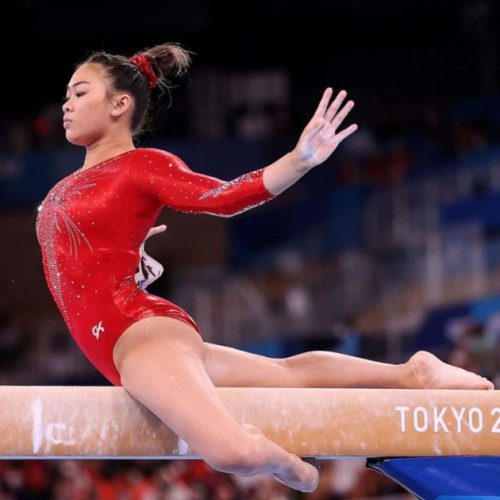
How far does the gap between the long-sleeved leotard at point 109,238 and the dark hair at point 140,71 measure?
1.04ft

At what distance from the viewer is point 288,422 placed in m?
3.05

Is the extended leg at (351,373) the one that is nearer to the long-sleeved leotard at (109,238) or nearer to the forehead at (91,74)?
the long-sleeved leotard at (109,238)

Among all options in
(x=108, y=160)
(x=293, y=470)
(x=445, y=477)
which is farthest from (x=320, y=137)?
(x=445, y=477)

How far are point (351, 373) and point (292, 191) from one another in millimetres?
7480

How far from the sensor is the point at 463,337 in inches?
314

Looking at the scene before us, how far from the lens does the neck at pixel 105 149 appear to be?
3.33m

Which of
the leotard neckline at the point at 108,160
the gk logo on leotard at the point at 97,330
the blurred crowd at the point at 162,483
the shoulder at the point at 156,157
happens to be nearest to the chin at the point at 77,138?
the leotard neckline at the point at 108,160

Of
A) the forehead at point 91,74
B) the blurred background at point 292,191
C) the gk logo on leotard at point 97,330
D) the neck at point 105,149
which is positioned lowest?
the gk logo on leotard at point 97,330

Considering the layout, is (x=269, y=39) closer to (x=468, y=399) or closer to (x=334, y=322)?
(x=334, y=322)

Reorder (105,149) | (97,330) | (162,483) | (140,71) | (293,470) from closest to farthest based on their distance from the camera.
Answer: (293,470)
(97,330)
(105,149)
(140,71)
(162,483)

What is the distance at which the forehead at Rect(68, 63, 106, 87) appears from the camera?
3.38 metres

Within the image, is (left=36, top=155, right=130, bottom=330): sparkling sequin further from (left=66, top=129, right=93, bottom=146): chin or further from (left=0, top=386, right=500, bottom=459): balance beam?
(left=0, top=386, right=500, bottom=459): balance beam

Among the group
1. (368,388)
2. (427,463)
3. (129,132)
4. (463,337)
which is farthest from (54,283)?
(463,337)

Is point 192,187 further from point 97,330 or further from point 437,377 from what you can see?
point 437,377
